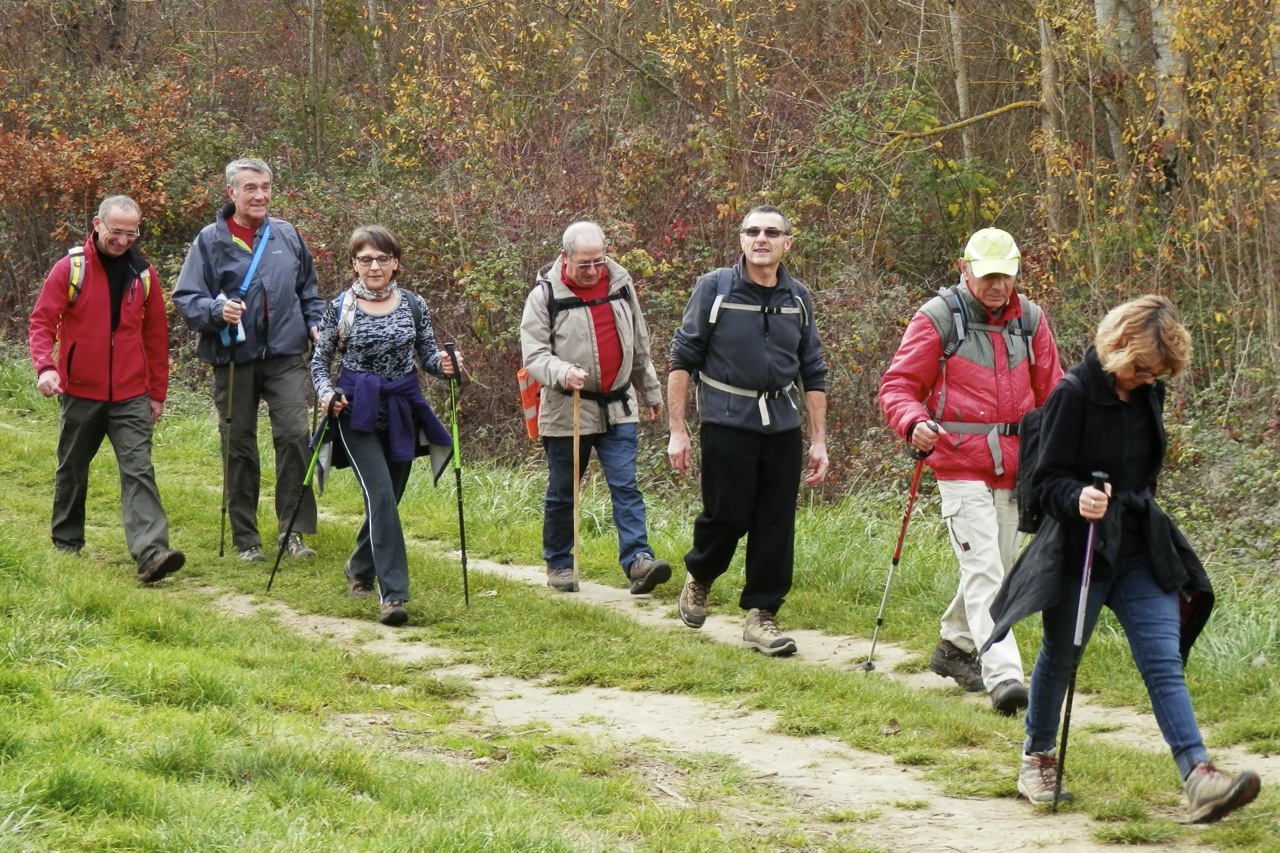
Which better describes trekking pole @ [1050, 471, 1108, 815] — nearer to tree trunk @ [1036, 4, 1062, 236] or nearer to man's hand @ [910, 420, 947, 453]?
man's hand @ [910, 420, 947, 453]

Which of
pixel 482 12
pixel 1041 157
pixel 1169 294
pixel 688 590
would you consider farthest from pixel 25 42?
pixel 688 590

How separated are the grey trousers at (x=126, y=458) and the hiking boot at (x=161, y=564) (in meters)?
0.05

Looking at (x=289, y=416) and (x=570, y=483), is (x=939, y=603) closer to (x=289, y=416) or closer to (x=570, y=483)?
(x=570, y=483)

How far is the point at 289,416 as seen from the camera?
9.55 m

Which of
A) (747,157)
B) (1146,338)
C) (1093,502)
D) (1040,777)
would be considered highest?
(747,157)

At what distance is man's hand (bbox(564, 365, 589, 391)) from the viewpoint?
8.49 m

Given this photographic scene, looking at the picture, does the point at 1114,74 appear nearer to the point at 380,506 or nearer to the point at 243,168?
the point at 243,168

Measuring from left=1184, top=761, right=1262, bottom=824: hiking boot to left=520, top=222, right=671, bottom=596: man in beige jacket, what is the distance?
4.26 meters

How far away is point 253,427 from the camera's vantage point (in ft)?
31.3

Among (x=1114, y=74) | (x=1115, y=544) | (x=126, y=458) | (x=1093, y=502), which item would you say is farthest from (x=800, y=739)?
(x=1114, y=74)

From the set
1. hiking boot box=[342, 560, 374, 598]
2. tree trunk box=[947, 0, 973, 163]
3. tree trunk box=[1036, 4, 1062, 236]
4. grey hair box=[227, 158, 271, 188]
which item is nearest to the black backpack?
hiking boot box=[342, 560, 374, 598]

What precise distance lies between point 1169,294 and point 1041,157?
3704 mm

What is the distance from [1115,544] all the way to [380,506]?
4259 millimetres

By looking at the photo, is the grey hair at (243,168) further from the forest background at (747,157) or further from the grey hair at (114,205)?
the forest background at (747,157)
